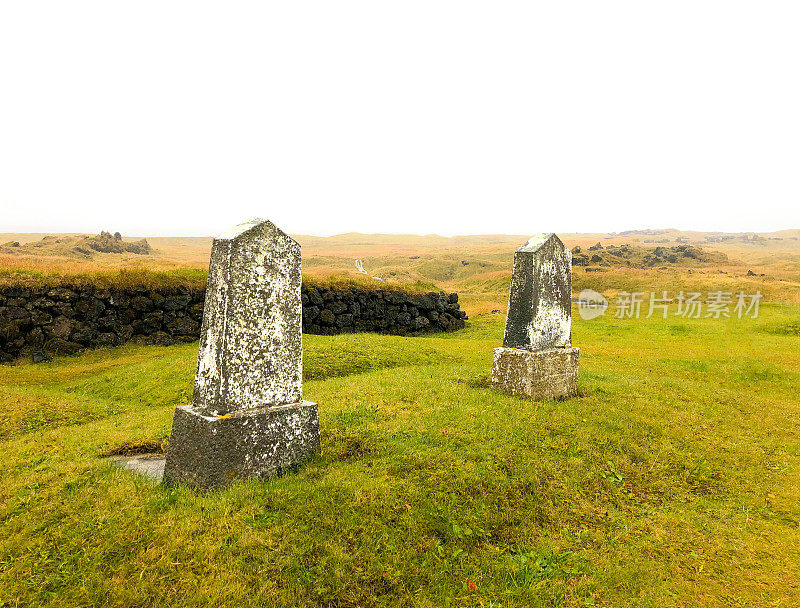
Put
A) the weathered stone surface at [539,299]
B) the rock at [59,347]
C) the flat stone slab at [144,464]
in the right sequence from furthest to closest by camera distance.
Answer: the rock at [59,347] < the weathered stone surface at [539,299] < the flat stone slab at [144,464]

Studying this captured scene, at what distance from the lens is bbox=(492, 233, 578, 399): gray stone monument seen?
34.1 ft

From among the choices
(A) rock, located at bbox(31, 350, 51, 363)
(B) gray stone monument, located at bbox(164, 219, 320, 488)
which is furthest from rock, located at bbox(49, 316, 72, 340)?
(B) gray stone monument, located at bbox(164, 219, 320, 488)

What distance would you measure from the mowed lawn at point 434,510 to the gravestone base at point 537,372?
1.46ft

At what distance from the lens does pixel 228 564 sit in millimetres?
4438

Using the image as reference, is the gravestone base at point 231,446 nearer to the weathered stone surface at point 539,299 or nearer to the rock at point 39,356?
the weathered stone surface at point 539,299

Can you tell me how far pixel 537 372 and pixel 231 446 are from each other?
6.81m

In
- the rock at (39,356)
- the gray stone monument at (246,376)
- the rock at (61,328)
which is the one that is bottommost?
the rock at (39,356)

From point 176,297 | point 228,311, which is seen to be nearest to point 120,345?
point 176,297

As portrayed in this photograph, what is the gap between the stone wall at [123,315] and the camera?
1816 cm

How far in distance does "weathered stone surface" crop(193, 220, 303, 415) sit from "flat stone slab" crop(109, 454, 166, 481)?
50.7 inches

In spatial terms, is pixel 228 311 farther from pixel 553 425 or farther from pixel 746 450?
pixel 746 450

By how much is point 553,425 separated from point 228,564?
609 centimetres

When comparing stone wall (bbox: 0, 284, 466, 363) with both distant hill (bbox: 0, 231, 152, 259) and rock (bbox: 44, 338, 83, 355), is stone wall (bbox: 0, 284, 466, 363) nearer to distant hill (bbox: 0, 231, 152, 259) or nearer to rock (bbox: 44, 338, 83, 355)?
rock (bbox: 44, 338, 83, 355)

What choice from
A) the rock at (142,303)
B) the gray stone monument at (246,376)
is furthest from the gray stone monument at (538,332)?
the rock at (142,303)
